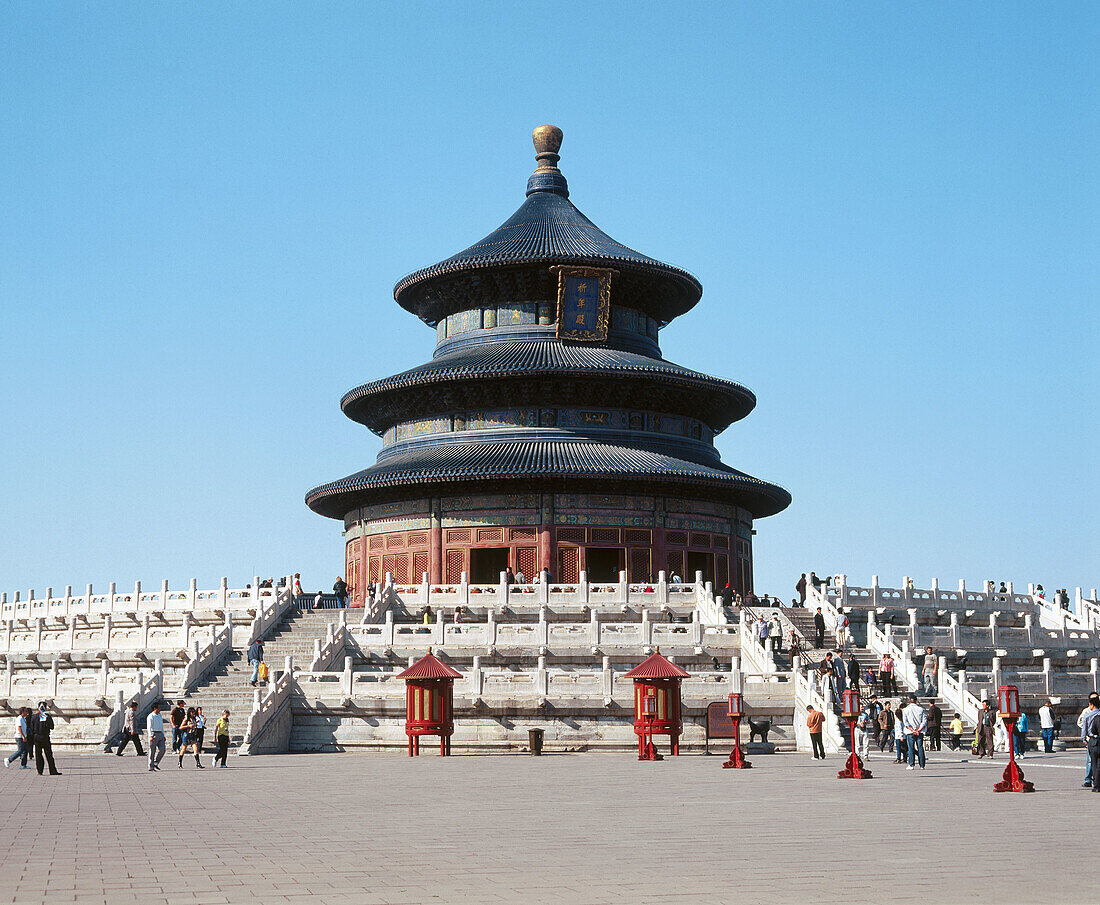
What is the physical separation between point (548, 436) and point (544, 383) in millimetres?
2045

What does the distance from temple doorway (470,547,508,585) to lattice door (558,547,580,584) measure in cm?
212

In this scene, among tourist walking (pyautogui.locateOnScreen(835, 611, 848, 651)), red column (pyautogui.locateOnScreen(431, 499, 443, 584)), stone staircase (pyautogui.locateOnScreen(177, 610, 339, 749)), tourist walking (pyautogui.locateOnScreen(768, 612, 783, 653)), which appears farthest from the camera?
red column (pyautogui.locateOnScreen(431, 499, 443, 584))

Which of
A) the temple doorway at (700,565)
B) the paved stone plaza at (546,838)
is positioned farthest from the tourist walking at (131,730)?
the temple doorway at (700,565)

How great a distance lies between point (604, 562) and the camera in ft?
177

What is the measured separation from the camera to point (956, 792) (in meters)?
21.8

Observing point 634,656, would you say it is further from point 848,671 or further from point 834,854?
point 834,854

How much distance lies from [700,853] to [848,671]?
23.6 m

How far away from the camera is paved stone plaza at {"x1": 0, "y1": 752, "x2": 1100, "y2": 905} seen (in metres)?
11.5

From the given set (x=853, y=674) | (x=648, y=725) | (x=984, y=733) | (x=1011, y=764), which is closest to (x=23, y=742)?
(x=648, y=725)

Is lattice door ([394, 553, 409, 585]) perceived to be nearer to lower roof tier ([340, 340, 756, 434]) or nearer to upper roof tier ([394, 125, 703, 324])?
lower roof tier ([340, 340, 756, 434])

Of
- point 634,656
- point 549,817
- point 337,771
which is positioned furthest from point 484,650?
point 549,817

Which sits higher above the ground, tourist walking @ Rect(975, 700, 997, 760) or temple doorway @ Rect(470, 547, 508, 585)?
temple doorway @ Rect(470, 547, 508, 585)

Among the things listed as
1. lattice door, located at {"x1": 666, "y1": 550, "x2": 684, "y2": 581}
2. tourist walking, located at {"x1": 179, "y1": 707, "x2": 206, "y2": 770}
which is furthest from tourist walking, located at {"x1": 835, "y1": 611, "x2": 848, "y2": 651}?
tourist walking, located at {"x1": 179, "y1": 707, "x2": 206, "y2": 770}

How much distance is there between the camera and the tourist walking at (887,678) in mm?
35875
